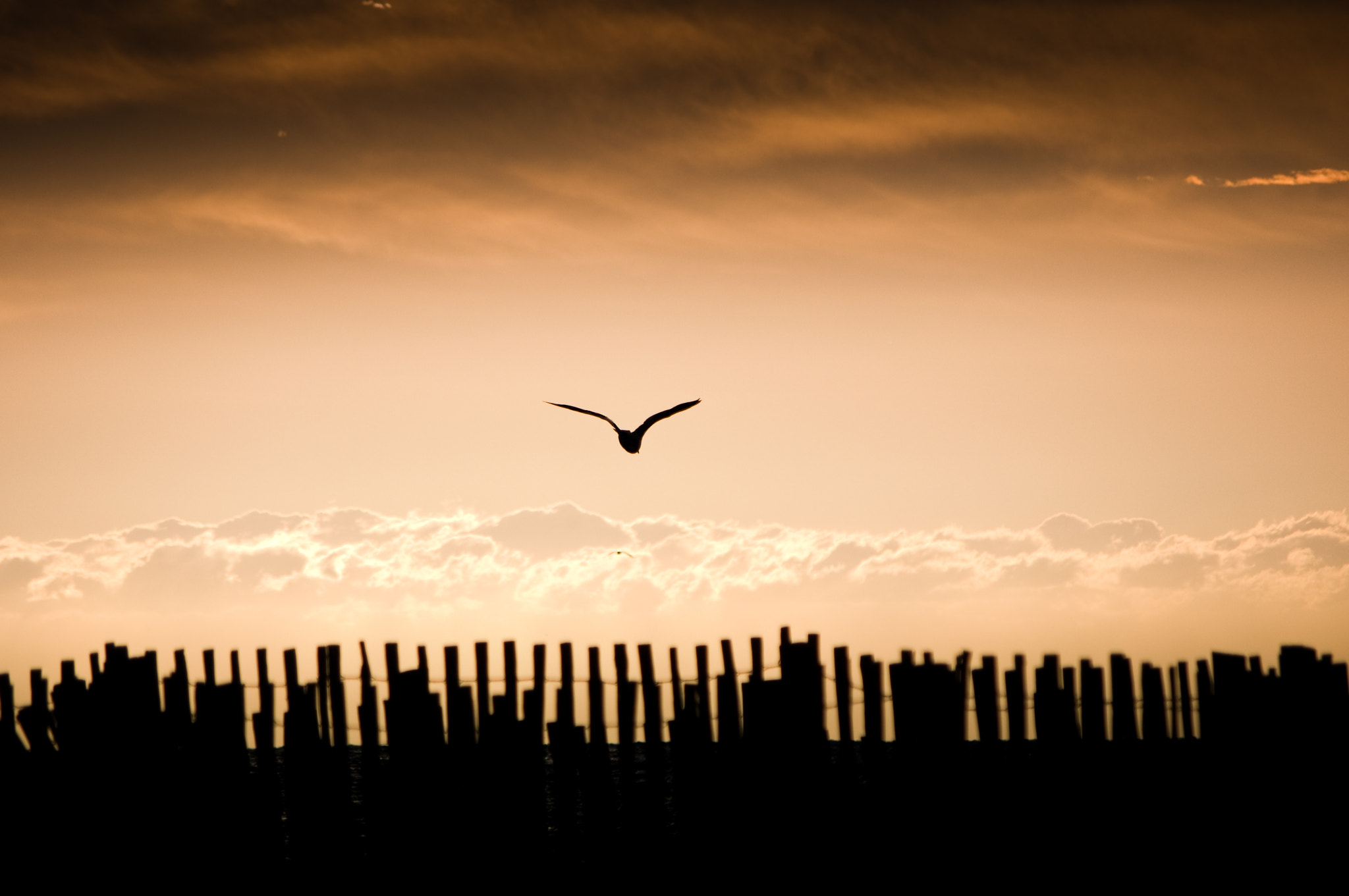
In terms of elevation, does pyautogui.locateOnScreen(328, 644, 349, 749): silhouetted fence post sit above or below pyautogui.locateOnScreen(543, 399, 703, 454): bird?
below

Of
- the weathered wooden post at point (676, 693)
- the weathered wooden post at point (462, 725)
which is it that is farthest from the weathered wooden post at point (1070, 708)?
the weathered wooden post at point (462, 725)

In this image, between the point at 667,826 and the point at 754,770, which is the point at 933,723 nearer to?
the point at 754,770

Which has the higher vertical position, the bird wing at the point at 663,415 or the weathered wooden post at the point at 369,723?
the bird wing at the point at 663,415

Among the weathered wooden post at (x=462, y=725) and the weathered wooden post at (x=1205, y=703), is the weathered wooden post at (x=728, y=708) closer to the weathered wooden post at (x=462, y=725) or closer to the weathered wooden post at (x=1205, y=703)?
the weathered wooden post at (x=462, y=725)

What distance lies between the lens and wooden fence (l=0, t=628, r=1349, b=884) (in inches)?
429

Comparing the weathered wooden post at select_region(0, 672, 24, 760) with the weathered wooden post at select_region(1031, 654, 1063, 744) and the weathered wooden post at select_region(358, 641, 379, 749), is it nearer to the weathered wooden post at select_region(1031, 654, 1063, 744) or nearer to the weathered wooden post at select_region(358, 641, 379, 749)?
the weathered wooden post at select_region(358, 641, 379, 749)

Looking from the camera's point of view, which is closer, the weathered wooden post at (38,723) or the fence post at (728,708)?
the fence post at (728,708)

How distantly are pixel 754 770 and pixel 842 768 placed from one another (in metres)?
0.86

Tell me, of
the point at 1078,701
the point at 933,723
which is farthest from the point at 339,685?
the point at 1078,701

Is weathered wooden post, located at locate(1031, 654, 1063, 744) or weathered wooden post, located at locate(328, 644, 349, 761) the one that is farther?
weathered wooden post, located at locate(328, 644, 349, 761)

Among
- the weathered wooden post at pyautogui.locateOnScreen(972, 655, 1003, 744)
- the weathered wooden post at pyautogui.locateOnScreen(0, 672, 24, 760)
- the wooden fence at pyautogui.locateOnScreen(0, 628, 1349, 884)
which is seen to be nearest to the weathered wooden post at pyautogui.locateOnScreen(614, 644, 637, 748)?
the wooden fence at pyautogui.locateOnScreen(0, 628, 1349, 884)

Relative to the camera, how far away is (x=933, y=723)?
36.3ft

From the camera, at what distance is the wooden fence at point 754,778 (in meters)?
10.9

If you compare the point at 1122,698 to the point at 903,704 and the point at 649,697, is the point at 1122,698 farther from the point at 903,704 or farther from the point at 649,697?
the point at 649,697
